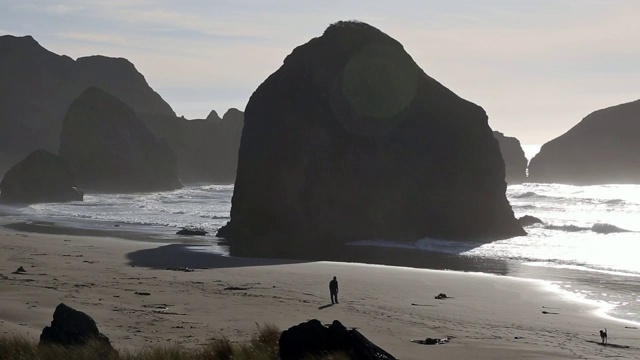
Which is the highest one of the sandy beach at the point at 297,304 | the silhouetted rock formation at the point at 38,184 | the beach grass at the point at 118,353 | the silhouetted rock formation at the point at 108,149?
the silhouetted rock formation at the point at 108,149

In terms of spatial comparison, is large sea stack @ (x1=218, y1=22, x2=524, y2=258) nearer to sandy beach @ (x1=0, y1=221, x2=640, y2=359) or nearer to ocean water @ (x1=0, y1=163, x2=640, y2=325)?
ocean water @ (x1=0, y1=163, x2=640, y2=325)

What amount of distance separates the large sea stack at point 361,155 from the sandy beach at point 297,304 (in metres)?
15.1

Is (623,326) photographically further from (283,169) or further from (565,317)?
(283,169)

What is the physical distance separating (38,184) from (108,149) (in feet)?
131

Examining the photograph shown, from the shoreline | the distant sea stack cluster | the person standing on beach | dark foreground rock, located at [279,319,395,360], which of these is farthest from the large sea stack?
the distant sea stack cluster

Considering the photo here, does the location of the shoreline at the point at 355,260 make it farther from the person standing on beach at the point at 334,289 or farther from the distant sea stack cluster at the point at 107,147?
the distant sea stack cluster at the point at 107,147

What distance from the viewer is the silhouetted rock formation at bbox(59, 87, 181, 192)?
403ft

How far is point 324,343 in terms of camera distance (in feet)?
37.8

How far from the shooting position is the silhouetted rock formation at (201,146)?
178250mm

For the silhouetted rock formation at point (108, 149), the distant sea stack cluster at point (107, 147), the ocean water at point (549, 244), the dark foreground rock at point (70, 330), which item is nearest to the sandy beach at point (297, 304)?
the dark foreground rock at point (70, 330)

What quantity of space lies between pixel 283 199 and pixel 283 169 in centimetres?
184

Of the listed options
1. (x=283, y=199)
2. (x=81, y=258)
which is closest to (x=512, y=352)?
(x=81, y=258)

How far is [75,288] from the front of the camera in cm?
2088

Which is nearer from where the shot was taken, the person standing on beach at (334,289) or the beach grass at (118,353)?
the beach grass at (118,353)
